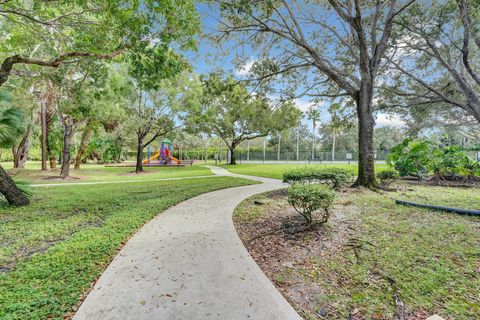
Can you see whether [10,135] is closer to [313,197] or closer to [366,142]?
[313,197]

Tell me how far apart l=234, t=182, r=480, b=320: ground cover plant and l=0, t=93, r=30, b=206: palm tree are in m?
Result: 5.69

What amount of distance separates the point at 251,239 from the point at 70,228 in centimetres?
337

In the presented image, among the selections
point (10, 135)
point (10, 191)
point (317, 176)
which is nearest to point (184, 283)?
point (317, 176)

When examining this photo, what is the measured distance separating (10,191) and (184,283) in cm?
623

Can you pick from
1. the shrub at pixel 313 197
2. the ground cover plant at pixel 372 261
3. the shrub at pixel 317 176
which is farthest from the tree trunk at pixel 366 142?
the shrub at pixel 313 197

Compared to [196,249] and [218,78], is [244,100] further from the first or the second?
[196,249]

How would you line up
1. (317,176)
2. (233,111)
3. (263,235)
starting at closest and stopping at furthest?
(263,235) → (317,176) → (233,111)

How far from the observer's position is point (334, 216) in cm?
470

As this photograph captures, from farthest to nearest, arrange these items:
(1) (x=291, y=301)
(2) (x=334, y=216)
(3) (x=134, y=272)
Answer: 1. (2) (x=334, y=216)
2. (3) (x=134, y=272)
3. (1) (x=291, y=301)

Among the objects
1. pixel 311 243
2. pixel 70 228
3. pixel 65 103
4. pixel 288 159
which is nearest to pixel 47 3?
pixel 65 103

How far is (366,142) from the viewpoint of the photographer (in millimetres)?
7797

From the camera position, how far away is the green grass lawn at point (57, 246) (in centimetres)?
216

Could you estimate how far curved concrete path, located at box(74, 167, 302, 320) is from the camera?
2.00m

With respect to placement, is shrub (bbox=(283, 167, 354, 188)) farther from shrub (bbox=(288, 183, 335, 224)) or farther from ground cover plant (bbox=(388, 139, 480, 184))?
ground cover plant (bbox=(388, 139, 480, 184))
